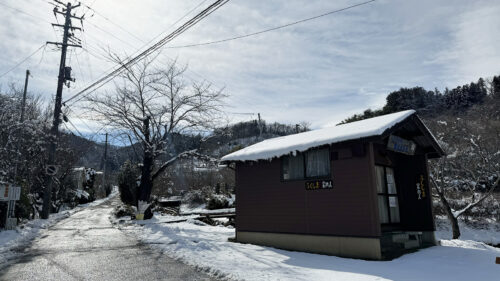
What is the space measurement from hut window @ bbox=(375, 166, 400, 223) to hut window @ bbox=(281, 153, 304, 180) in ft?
7.95

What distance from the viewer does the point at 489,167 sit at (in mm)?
18641

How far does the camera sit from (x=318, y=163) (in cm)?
977

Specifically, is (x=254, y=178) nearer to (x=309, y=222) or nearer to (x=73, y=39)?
(x=309, y=222)

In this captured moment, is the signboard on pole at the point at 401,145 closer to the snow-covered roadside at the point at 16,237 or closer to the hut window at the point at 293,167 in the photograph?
the hut window at the point at 293,167

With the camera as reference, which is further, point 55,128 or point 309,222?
point 55,128

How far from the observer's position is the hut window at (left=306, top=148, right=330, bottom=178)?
31.3 ft

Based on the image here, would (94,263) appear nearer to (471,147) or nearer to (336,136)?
(336,136)

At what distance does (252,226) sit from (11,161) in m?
13.2

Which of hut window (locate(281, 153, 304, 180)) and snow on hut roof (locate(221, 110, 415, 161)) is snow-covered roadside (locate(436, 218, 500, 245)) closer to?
snow on hut roof (locate(221, 110, 415, 161))

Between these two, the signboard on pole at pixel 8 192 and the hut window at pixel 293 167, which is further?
the signboard on pole at pixel 8 192

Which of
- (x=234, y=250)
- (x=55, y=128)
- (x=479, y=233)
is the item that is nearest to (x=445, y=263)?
(x=234, y=250)

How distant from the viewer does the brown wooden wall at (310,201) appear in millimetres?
8414

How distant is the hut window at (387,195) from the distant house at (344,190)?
1.3 inches

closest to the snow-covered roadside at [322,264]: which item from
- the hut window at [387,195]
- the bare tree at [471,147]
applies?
the hut window at [387,195]
